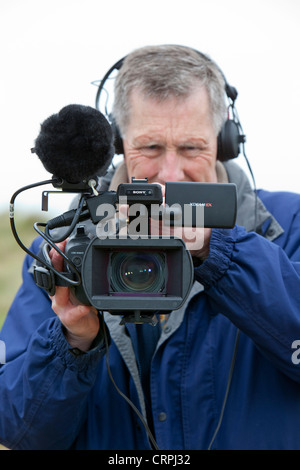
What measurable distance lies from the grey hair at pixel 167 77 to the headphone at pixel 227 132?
2 centimetres

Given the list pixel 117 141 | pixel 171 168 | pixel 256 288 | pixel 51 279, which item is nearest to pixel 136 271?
pixel 51 279

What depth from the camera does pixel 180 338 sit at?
5.82 ft

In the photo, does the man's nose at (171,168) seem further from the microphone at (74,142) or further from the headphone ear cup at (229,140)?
the microphone at (74,142)

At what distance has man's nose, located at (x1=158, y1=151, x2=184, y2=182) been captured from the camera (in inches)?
77.5

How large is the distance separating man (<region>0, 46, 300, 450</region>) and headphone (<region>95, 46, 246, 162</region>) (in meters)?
0.03

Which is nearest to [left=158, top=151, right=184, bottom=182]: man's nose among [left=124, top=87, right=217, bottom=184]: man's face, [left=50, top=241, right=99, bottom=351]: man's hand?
[left=124, top=87, right=217, bottom=184]: man's face

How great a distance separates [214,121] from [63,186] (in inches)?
34.7

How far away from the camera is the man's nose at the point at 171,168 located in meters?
1.97

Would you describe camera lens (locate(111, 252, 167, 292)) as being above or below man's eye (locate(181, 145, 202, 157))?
below

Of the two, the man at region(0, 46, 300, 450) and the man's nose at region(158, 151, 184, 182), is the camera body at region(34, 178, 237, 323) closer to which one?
the man at region(0, 46, 300, 450)

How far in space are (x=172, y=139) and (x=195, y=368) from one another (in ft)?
2.71

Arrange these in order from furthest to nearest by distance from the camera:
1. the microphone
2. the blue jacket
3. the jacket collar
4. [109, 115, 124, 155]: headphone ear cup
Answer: [109, 115, 124, 155]: headphone ear cup, the jacket collar, the blue jacket, the microphone

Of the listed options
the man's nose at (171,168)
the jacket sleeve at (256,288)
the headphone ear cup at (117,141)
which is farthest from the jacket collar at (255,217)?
the headphone ear cup at (117,141)

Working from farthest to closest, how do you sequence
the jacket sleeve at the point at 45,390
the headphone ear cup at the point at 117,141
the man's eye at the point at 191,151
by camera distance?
the headphone ear cup at the point at 117,141 < the man's eye at the point at 191,151 < the jacket sleeve at the point at 45,390
